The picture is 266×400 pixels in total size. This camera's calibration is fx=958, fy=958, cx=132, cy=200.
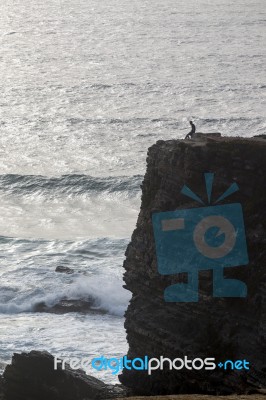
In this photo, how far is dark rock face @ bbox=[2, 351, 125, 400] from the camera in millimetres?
30078

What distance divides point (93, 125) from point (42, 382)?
187 ft

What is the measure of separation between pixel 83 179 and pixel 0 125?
1941cm

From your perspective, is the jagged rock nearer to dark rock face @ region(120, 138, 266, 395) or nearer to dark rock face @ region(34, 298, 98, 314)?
dark rock face @ region(34, 298, 98, 314)

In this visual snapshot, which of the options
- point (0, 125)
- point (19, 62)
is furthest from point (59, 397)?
point (19, 62)

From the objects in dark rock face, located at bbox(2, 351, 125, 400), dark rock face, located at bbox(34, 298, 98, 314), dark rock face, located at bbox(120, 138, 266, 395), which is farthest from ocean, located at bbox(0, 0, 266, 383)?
dark rock face, located at bbox(120, 138, 266, 395)

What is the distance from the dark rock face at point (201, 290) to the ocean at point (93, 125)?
6736 millimetres

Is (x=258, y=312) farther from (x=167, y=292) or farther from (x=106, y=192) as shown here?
(x=106, y=192)

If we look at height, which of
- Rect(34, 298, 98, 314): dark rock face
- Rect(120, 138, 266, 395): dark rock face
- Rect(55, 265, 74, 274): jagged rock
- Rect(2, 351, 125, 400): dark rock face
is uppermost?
Rect(120, 138, 266, 395): dark rock face

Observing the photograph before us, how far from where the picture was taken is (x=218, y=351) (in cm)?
2711

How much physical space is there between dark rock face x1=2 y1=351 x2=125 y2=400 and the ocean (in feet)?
14.5

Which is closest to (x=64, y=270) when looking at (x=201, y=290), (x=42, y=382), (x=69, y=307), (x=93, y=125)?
(x=69, y=307)

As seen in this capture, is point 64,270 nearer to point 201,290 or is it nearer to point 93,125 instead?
point 201,290

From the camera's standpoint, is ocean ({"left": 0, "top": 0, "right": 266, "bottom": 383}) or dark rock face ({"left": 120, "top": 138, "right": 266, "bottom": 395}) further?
ocean ({"left": 0, "top": 0, "right": 266, "bottom": 383})

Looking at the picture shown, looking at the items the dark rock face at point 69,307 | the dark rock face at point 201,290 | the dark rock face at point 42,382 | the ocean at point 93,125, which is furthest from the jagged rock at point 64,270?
the dark rock face at point 201,290
